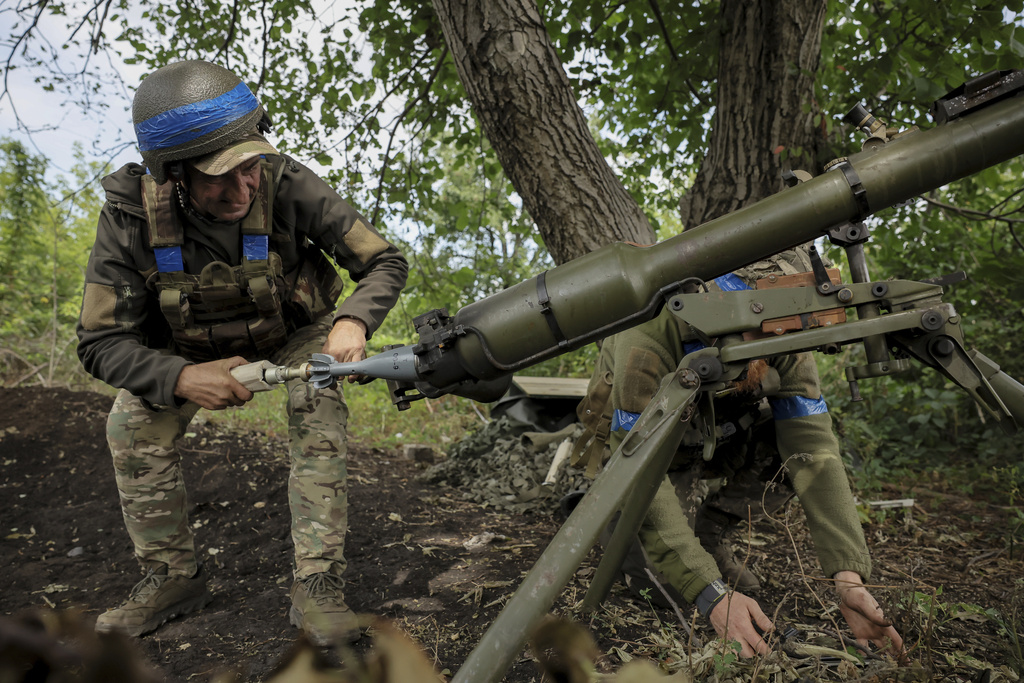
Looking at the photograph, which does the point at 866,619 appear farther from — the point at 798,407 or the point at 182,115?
the point at 182,115

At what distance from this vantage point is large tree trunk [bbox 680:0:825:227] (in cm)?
311

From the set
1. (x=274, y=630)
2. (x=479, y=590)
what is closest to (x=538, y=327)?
(x=479, y=590)

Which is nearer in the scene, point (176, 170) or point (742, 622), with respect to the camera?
point (742, 622)

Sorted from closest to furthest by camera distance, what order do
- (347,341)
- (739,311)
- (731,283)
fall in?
(739,311)
(731,283)
(347,341)

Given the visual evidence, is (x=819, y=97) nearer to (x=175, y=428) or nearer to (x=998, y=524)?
(x=998, y=524)

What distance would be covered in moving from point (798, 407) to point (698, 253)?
1.00 meters

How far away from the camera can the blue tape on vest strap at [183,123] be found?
2.25m

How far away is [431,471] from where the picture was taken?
16.1 ft

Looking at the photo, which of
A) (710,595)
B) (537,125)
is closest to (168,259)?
(537,125)

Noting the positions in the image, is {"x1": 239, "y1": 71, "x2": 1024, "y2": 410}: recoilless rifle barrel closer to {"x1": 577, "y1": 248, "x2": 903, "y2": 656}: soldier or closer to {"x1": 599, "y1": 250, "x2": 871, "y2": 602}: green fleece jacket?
{"x1": 577, "y1": 248, "x2": 903, "y2": 656}: soldier

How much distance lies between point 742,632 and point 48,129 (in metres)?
4.51

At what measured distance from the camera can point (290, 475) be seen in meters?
2.54

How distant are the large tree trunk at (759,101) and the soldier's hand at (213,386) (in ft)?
7.44

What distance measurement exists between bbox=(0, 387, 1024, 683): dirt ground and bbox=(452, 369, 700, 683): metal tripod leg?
0.60 m
